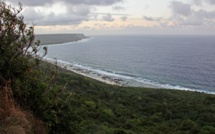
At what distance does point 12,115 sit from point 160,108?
27.2m

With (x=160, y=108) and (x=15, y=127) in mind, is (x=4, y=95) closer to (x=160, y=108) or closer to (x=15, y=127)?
(x=15, y=127)

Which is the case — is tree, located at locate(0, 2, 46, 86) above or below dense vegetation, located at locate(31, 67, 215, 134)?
above

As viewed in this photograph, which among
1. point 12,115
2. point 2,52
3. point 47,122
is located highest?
point 2,52

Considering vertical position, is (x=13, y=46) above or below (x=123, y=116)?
above

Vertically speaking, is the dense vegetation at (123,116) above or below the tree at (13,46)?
below

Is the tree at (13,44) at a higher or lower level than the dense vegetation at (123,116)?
higher

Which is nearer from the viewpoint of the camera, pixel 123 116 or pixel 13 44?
pixel 13 44

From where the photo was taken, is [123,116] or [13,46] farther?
[123,116]

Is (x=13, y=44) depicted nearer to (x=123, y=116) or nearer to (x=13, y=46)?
(x=13, y=46)

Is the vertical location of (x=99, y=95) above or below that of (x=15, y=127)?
below

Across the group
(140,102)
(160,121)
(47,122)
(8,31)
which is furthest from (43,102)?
(140,102)

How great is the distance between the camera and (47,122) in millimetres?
9852

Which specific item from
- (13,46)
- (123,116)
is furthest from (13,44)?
(123,116)

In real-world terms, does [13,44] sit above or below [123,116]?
above
